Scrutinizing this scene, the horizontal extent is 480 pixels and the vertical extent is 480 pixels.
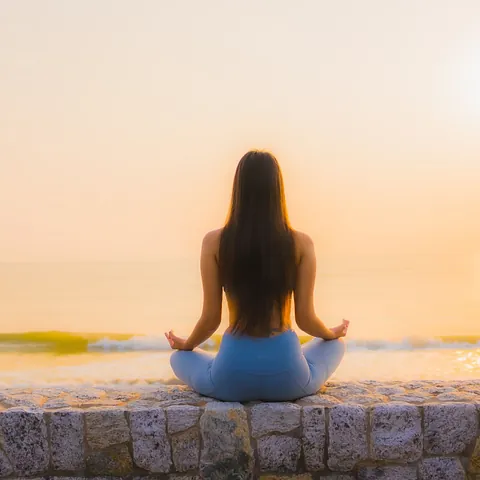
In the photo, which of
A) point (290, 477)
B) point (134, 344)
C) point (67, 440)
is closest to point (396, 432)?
point (290, 477)

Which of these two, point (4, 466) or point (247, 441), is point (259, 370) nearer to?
point (247, 441)

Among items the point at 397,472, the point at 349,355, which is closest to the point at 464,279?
the point at 349,355

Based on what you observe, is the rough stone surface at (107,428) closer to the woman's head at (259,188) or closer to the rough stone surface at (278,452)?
the rough stone surface at (278,452)

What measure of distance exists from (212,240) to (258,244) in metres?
0.23

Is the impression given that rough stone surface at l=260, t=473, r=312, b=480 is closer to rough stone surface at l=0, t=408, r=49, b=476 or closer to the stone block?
the stone block

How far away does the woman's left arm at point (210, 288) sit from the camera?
10.6 ft

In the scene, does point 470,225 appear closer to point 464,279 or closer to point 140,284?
point 464,279

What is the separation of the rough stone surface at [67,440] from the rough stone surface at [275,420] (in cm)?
79

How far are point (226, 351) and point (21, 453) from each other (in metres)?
1.03

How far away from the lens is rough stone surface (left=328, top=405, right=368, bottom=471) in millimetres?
3135

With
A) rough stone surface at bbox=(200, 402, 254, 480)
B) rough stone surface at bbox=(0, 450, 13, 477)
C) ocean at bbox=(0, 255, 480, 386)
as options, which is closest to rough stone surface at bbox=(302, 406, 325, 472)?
rough stone surface at bbox=(200, 402, 254, 480)

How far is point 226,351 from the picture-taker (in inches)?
127

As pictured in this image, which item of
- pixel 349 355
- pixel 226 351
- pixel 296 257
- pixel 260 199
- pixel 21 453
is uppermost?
pixel 260 199

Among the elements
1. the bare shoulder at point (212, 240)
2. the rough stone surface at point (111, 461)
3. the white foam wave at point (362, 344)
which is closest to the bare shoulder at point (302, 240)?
the bare shoulder at point (212, 240)
